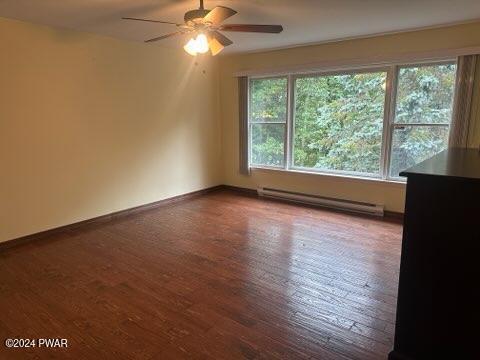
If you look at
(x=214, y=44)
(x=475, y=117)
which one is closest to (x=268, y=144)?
(x=214, y=44)

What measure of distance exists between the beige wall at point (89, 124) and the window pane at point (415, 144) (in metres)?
2.98

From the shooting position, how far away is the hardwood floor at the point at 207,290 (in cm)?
196

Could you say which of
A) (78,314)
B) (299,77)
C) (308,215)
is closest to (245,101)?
(299,77)

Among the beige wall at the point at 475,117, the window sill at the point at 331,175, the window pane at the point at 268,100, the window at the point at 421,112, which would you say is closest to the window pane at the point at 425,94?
the window at the point at 421,112

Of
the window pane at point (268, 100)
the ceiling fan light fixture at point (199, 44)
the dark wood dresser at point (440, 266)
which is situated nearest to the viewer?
the dark wood dresser at point (440, 266)

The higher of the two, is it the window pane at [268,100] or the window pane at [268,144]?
the window pane at [268,100]

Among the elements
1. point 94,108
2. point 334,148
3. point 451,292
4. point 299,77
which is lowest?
point 451,292

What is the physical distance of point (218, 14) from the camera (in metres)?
2.31

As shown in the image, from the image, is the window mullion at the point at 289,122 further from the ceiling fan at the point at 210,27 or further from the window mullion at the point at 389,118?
the ceiling fan at the point at 210,27

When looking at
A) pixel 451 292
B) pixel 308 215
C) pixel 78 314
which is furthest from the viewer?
pixel 308 215

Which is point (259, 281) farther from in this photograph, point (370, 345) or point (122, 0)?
point (122, 0)

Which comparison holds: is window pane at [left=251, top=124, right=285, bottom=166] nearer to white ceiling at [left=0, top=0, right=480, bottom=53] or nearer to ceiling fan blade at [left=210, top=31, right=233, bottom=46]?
white ceiling at [left=0, top=0, right=480, bottom=53]

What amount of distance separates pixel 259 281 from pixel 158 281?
2.77ft

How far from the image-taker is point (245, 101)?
5254 mm
